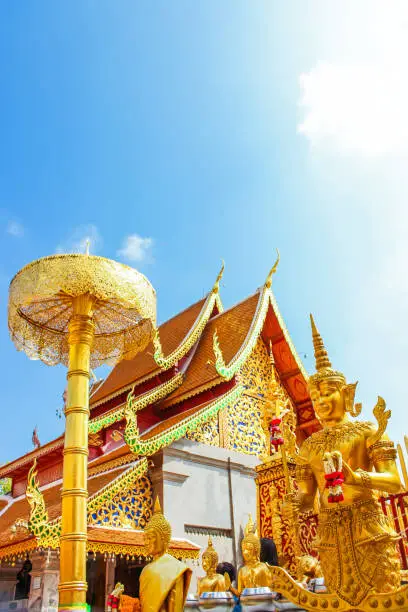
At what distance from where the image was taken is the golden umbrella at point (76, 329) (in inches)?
159

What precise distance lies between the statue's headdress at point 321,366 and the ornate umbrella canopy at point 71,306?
1883 mm

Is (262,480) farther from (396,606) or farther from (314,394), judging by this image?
(396,606)

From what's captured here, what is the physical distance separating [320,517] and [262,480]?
91.2 inches

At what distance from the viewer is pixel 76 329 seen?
4.77 metres

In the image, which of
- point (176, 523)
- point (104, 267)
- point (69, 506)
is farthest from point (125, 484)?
point (104, 267)

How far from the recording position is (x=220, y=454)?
305 inches

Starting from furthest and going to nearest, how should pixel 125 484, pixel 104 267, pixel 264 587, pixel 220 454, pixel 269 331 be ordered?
pixel 269 331, pixel 220 454, pixel 125 484, pixel 104 267, pixel 264 587

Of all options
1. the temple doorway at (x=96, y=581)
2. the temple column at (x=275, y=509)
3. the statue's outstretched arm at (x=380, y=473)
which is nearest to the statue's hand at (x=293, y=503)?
the statue's outstretched arm at (x=380, y=473)

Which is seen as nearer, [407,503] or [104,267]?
[407,503]

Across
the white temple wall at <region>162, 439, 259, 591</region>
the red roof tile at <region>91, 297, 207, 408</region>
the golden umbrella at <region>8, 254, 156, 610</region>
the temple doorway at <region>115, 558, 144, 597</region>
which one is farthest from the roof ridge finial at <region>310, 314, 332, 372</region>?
the temple doorway at <region>115, 558, 144, 597</region>

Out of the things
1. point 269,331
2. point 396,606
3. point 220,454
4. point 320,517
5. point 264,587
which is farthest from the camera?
point 269,331

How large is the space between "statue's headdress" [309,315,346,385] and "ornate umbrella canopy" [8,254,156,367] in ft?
6.18

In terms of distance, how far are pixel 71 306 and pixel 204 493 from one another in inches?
134

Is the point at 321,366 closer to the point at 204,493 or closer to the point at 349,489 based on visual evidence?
the point at 349,489
